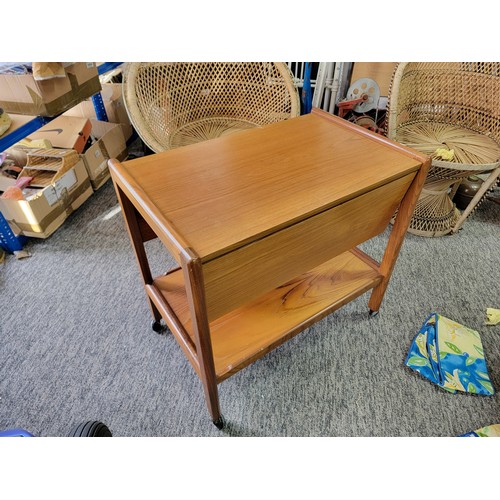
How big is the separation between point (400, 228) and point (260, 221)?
56 centimetres

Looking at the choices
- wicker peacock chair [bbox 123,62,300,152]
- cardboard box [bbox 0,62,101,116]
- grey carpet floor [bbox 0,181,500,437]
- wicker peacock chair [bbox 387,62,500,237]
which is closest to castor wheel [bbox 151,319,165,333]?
grey carpet floor [bbox 0,181,500,437]

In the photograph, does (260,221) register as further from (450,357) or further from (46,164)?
(46,164)

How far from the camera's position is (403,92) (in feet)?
5.42

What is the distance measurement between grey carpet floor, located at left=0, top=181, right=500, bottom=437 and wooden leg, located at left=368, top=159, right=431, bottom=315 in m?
0.15

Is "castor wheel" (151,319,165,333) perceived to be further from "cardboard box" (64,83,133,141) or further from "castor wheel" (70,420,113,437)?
"cardboard box" (64,83,133,141)

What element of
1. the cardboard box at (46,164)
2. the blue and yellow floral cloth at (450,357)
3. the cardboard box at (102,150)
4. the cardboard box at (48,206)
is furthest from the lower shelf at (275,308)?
the cardboard box at (102,150)

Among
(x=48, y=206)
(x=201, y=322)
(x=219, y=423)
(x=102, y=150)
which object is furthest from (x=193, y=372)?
(x=102, y=150)

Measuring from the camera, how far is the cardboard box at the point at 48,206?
1492 mm

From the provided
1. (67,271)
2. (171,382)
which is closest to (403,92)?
(171,382)

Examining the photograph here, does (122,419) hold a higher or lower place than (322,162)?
lower

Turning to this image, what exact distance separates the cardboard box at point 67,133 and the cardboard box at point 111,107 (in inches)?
11.2

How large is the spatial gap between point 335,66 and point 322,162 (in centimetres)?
160

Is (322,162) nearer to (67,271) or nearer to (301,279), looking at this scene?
(301,279)

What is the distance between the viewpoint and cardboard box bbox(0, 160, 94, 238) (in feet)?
4.90
